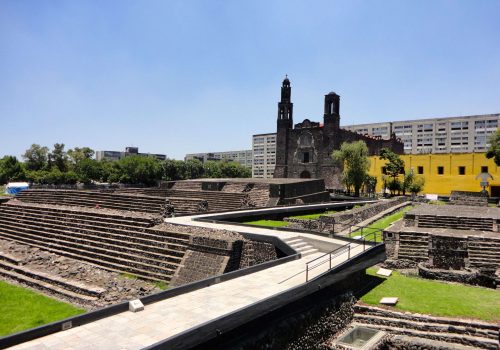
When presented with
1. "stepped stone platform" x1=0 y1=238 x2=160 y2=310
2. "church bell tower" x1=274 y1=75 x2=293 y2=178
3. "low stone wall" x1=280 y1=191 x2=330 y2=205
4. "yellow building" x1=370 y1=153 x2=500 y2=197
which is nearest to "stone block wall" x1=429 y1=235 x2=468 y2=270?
"stepped stone platform" x1=0 y1=238 x2=160 y2=310

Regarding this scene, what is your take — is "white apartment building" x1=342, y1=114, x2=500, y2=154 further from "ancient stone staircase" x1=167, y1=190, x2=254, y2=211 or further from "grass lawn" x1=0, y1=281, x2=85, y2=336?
"grass lawn" x1=0, y1=281, x2=85, y2=336

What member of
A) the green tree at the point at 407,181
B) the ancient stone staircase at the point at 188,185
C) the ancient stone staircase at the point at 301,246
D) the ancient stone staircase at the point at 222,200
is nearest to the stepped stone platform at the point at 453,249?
the ancient stone staircase at the point at 301,246

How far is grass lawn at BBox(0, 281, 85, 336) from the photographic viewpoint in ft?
33.1

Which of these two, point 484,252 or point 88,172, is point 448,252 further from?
point 88,172

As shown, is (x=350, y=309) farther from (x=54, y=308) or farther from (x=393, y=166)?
(x=393, y=166)

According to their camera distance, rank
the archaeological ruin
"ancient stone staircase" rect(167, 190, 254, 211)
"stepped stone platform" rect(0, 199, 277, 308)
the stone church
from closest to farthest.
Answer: the archaeological ruin, "stepped stone platform" rect(0, 199, 277, 308), "ancient stone staircase" rect(167, 190, 254, 211), the stone church

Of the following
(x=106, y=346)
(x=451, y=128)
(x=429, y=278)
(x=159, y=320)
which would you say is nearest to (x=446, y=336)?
(x=429, y=278)

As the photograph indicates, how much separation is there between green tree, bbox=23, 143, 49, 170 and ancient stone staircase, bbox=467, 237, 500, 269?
75593 mm

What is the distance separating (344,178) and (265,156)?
74105 millimetres

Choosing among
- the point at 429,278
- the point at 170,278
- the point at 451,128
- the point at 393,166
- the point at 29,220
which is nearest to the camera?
the point at 170,278

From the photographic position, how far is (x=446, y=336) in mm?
9734

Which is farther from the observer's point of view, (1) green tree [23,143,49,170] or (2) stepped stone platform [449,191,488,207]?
(1) green tree [23,143,49,170]

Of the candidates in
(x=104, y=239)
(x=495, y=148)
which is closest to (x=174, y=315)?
(x=104, y=239)

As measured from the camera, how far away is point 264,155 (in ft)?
389
